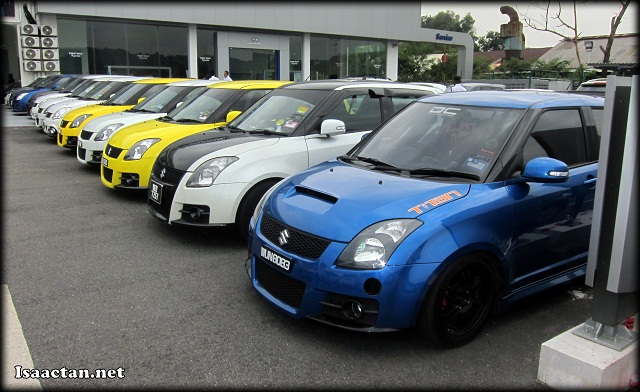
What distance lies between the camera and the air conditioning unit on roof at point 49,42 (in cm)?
2599

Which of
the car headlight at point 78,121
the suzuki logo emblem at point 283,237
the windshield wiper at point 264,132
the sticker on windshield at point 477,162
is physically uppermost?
the windshield wiper at point 264,132

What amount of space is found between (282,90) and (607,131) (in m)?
4.52

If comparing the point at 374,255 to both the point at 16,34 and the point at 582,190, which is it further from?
the point at 16,34

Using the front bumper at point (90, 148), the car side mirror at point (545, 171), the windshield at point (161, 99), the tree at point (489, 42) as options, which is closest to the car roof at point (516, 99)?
the car side mirror at point (545, 171)

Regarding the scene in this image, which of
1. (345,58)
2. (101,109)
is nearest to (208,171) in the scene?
(101,109)

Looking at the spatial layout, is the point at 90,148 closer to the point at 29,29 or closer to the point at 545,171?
the point at 545,171

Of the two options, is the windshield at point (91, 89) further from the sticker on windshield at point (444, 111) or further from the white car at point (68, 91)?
the sticker on windshield at point (444, 111)

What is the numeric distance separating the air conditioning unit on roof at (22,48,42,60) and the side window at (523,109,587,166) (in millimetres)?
28138

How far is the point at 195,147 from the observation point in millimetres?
5867

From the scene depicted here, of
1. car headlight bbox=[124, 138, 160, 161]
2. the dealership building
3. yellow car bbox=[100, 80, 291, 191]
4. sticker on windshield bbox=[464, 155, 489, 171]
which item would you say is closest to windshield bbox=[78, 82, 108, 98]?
the dealership building

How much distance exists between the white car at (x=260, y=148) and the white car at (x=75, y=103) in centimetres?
804

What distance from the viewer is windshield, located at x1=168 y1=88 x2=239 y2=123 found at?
26.6 ft

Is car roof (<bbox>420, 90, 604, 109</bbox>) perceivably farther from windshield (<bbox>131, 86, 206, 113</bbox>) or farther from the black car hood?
windshield (<bbox>131, 86, 206, 113</bbox>)

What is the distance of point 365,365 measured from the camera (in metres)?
3.28
